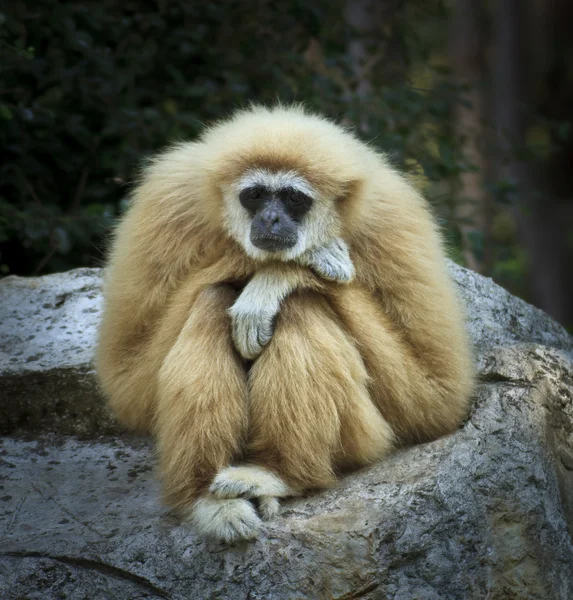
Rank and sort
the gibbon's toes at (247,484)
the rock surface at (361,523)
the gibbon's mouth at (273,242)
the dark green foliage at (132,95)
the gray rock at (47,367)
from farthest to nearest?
the dark green foliage at (132,95) < the gray rock at (47,367) < the gibbon's mouth at (273,242) < the gibbon's toes at (247,484) < the rock surface at (361,523)

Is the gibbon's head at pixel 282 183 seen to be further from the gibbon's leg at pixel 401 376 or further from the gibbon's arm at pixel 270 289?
the gibbon's leg at pixel 401 376

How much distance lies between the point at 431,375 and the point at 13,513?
6.93ft

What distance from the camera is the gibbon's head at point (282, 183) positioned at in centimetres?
383

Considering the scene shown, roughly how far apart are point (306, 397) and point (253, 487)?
1.49 feet

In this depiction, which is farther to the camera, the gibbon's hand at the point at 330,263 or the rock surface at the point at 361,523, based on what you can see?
the gibbon's hand at the point at 330,263

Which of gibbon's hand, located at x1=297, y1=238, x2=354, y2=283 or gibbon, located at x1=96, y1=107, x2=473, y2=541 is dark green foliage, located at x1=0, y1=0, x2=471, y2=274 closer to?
gibbon, located at x1=96, y1=107, x2=473, y2=541

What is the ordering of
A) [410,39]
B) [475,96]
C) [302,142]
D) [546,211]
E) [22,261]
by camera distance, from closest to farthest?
1. [302,142]
2. [22,261]
3. [410,39]
4. [475,96]
5. [546,211]

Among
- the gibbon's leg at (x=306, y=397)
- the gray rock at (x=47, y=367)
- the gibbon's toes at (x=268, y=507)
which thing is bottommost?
the gray rock at (x=47, y=367)

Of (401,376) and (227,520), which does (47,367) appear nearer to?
(227,520)

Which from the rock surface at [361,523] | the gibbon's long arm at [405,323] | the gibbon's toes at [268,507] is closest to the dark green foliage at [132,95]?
the rock surface at [361,523]

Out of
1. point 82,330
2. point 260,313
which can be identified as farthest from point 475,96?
point 260,313

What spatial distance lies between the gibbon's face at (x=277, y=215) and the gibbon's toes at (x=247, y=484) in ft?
3.26

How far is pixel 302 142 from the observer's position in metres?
3.90

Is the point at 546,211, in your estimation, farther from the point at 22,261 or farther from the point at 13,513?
the point at 13,513
